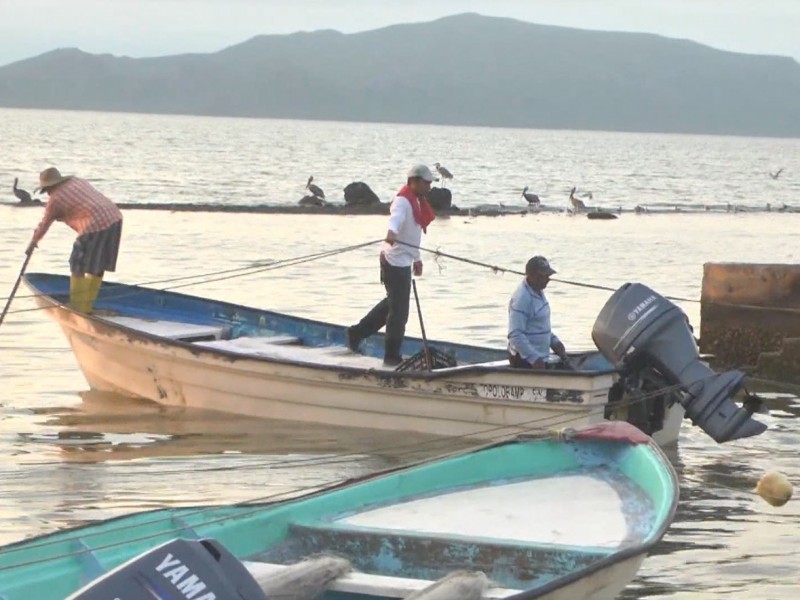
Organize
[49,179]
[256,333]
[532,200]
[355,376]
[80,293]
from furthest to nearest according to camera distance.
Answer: [532,200], [256,333], [80,293], [49,179], [355,376]

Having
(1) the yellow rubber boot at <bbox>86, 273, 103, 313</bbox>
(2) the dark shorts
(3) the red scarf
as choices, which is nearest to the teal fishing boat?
(3) the red scarf

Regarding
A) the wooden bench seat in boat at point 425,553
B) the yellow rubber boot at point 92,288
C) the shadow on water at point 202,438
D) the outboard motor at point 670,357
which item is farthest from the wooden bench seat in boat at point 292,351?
the wooden bench seat in boat at point 425,553

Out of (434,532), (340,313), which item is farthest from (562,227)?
(434,532)

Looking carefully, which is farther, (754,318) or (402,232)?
(754,318)

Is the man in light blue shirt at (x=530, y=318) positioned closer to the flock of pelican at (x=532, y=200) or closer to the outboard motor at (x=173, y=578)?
the outboard motor at (x=173, y=578)

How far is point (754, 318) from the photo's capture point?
637 inches

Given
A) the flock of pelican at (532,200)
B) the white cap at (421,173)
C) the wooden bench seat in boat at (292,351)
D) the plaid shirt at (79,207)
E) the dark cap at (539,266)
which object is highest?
the white cap at (421,173)

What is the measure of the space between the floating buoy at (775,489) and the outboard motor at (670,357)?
13.8 inches

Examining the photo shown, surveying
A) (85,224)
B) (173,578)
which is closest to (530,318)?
(85,224)

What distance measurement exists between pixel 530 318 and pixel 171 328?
4.20 m

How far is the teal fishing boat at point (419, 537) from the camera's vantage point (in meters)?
6.54

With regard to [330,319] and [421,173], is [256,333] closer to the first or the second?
[421,173]

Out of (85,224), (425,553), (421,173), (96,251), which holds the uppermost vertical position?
(421,173)

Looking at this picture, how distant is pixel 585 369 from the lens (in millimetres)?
12531
